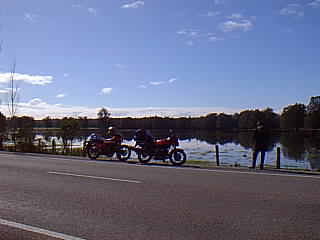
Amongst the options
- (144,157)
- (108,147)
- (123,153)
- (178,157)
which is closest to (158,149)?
(144,157)

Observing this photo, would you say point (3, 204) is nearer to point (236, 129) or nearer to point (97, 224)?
point (97, 224)

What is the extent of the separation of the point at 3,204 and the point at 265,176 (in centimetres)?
790

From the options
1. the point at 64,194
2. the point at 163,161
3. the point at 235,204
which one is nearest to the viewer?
the point at 235,204

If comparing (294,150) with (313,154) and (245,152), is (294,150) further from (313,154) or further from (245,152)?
(245,152)

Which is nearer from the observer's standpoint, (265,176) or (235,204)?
(235,204)

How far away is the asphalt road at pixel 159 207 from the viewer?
616 centimetres

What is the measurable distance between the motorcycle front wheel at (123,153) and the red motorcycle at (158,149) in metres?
1.01

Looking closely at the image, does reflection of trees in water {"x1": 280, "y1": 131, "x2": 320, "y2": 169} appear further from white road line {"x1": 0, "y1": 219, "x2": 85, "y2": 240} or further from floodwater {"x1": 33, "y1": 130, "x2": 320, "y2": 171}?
white road line {"x1": 0, "y1": 219, "x2": 85, "y2": 240}

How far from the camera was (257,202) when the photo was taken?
828 cm

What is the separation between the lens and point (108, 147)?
20.2 metres

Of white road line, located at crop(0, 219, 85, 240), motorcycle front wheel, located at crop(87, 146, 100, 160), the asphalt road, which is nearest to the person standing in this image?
the asphalt road

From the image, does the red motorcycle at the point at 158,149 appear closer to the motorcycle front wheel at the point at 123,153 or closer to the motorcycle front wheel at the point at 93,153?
the motorcycle front wheel at the point at 123,153

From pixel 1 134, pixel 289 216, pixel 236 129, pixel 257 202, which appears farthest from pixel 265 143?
pixel 236 129

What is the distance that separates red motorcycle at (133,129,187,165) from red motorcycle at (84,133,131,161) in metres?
1.15
